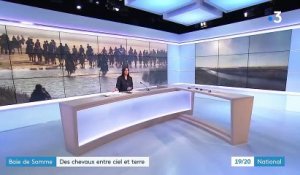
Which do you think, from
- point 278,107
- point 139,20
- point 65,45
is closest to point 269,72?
point 278,107

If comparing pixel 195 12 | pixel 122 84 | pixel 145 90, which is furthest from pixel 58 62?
pixel 195 12

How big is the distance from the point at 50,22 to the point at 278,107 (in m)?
6.68

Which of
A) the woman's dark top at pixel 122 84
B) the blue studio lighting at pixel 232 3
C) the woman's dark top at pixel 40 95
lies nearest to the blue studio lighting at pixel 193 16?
the blue studio lighting at pixel 232 3

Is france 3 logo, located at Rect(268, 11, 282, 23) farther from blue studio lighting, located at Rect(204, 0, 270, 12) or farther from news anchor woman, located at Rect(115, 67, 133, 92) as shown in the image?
news anchor woman, located at Rect(115, 67, 133, 92)

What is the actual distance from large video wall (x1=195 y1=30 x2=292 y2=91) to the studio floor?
1.87m

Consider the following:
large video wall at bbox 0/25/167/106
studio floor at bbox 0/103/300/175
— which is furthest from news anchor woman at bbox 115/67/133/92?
large video wall at bbox 0/25/167/106

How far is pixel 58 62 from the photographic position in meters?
4.45

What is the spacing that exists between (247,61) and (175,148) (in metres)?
4.63

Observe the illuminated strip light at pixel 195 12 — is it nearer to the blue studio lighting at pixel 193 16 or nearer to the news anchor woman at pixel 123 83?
the blue studio lighting at pixel 193 16

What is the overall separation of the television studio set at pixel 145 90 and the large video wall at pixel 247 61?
0.11 feet

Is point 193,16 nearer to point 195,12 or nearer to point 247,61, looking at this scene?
point 195,12

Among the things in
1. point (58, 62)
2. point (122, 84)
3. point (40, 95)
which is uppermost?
point (58, 62)

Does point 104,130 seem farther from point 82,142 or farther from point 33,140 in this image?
point 33,140

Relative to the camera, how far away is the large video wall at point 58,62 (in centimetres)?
369
